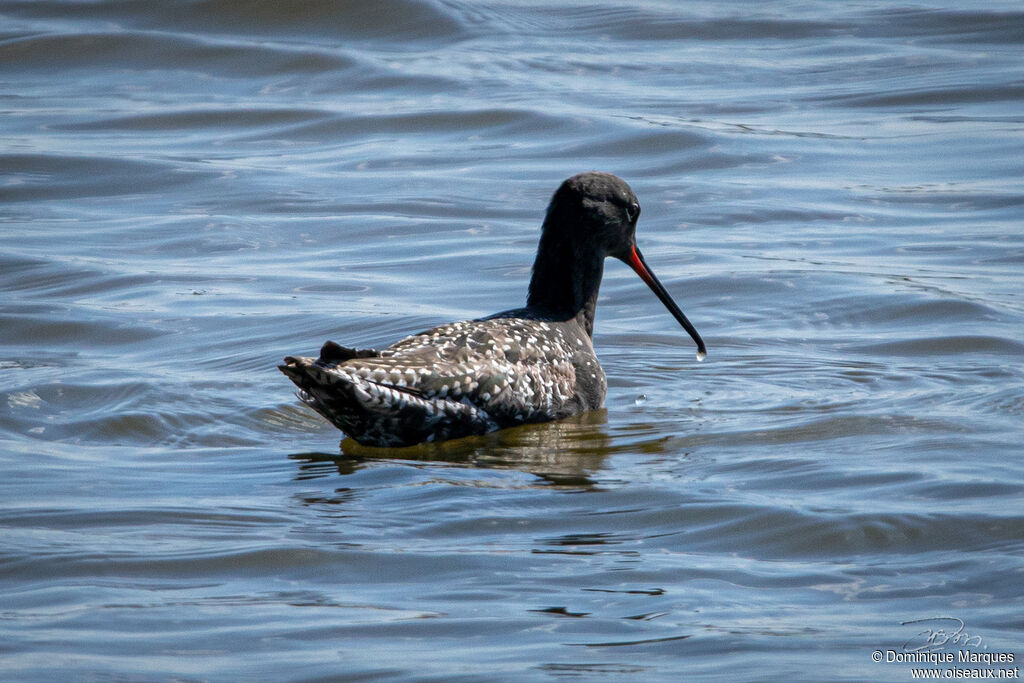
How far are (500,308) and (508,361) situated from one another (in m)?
2.46

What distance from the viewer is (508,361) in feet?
26.8

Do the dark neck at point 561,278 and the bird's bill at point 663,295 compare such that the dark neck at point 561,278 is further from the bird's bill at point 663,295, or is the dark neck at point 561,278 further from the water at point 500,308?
the water at point 500,308

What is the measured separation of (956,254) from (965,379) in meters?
3.03

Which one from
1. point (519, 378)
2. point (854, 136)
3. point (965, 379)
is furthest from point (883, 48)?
point (519, 378)

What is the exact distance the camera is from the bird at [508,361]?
7379mm

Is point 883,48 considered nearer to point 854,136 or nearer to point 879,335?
point 854,136

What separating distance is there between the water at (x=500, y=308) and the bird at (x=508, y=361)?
22 centimetres
